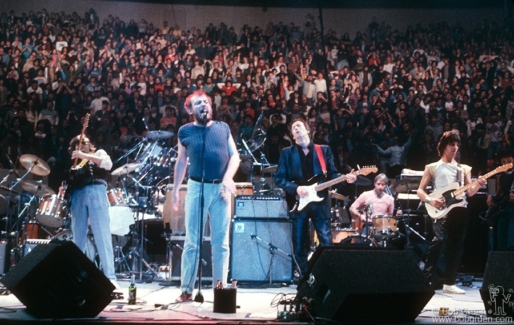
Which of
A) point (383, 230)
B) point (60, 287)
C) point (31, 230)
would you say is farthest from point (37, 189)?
point (383, 230)

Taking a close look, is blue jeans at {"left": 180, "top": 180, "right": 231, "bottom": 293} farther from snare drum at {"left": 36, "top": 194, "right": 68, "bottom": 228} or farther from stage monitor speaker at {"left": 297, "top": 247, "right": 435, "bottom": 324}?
snare drum at {"left": 36, "top": 194, "right": 68, "bottom": 228}

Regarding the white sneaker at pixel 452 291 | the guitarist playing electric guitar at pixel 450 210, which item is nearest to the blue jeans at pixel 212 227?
the guitarist playing electric guitar at pixel 450 210

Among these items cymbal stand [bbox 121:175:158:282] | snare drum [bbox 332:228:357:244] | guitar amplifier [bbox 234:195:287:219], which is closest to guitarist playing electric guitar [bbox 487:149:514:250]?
snare drum [bbox 332:228:357:244]

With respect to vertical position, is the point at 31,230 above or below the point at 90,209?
below

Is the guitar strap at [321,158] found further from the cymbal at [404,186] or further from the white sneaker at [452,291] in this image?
the cymbal at [404,186]

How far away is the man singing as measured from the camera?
218 inches

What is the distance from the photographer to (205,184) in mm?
5586

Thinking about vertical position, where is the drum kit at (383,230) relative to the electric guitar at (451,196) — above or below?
below

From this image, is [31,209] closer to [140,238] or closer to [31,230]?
[31,230]

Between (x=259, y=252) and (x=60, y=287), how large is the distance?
3334 mm

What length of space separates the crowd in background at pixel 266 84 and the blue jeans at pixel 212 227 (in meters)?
5.30

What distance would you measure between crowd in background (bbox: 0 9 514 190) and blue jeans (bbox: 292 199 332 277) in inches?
191

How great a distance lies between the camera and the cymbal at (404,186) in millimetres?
8517

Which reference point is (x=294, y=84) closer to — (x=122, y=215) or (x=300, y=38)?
(x=300, y=38)
